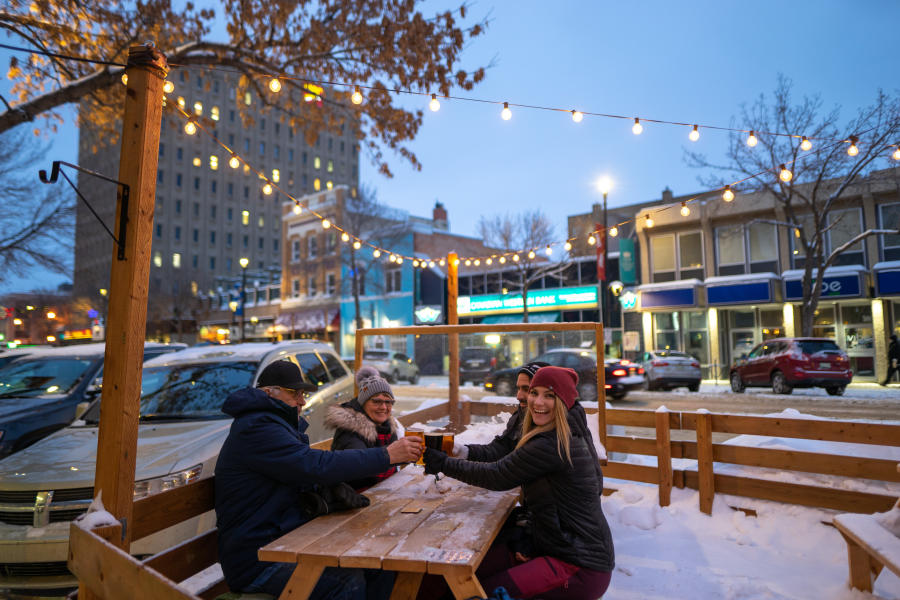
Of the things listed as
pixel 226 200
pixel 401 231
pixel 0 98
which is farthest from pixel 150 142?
pixel 226 200

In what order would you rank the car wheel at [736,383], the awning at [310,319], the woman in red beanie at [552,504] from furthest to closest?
the awning at [310,319] → the car wheel at [736,383] → the woman in red beanie at [552,504]

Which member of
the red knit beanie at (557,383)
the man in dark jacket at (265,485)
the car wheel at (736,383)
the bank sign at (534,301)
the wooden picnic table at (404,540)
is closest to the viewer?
the wooden picnic table at (404,540)

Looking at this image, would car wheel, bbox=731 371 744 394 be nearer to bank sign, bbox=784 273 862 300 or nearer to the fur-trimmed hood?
bank sign, bbox=784 273 862 300

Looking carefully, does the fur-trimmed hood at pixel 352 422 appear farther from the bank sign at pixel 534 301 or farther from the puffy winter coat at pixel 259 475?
the bank sign at pixel 534 301

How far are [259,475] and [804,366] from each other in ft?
54.5

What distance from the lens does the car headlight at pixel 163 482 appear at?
4.04m

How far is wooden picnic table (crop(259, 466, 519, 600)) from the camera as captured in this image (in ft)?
7.45

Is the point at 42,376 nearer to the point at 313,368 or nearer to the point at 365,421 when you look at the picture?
the point at 313,368

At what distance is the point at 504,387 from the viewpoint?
779 cm

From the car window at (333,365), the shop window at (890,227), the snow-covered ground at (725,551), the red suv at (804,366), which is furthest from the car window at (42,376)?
the shop window at (890,227)

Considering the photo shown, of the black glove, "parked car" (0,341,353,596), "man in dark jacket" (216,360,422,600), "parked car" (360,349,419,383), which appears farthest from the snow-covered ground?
"parked car" (360,349,419,383)

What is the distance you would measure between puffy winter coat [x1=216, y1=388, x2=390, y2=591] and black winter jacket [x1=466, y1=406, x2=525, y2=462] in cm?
135

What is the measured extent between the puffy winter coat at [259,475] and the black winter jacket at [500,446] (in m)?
1.35

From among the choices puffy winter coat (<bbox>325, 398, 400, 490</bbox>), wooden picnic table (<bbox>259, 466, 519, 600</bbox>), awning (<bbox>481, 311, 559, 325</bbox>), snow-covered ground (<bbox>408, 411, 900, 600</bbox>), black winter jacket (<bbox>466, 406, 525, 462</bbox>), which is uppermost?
awning (<bbox>481, 311, 559, 325</bbox>)
